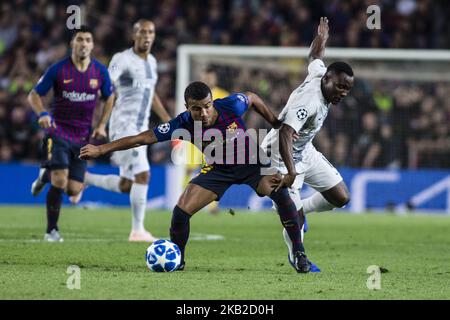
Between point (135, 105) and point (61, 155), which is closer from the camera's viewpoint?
point (61, 155)

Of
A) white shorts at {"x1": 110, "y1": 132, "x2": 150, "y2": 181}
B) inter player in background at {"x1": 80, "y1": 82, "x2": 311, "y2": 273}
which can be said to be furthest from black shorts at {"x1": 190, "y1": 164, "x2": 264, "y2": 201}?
white shorts at {"x1": 110, "y1": 132, "x2": 150, "y2": 181}

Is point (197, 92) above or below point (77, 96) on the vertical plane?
below

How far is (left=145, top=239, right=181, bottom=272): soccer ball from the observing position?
8047 mm

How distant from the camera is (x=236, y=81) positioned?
1916cm

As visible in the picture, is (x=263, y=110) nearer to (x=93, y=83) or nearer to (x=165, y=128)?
(x=165, y=128)

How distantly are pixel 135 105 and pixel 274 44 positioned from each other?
10.3m

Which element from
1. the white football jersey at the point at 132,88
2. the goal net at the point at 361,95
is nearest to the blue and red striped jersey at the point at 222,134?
the white football jersey at the point at 132,88

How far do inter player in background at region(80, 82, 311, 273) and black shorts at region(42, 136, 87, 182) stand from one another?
282 centimetres

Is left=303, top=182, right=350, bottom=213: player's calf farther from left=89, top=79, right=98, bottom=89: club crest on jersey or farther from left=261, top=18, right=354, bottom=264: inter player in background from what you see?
left=89, top=79, right=98, bottom=89: club crest on jersey

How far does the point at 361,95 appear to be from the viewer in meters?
19.4

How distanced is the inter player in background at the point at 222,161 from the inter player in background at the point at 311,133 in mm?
192

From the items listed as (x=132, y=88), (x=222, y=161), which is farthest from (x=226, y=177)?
(x=132, y=88)
